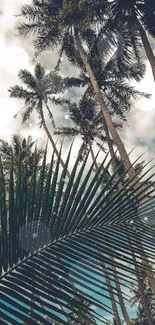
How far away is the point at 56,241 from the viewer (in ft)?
5.25

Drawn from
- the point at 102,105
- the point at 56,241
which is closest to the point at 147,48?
the point at 102,105

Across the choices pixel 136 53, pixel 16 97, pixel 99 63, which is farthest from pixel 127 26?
pixel 16 97

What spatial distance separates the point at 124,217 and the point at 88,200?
0.22 m

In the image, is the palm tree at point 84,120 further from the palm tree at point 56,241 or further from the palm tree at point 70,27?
the palm tree at point 56,241

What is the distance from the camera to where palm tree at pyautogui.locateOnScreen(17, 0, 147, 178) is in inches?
594

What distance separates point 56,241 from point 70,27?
700 inches

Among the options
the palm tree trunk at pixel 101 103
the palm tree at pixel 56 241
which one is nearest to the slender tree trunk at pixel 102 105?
the palm tree trunk at pixel 101 103

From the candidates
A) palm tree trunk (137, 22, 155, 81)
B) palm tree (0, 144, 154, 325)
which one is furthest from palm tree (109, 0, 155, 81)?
palm tree (0, 144, 154, 325)

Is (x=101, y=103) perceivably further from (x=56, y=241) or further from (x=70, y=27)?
(x=56, y=241)

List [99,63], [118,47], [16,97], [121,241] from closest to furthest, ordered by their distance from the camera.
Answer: [121,241], [118,47], [99,63], [16,97]

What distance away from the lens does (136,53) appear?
16.6 metres

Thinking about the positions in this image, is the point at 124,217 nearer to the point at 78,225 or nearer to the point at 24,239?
the point at 78,225

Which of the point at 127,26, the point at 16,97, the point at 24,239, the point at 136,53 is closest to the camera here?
the point at 24,239

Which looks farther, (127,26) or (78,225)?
(127,26)
